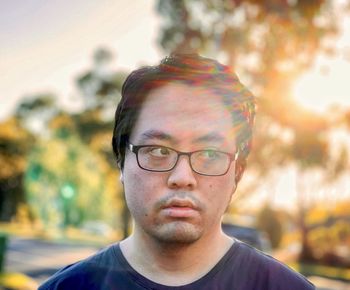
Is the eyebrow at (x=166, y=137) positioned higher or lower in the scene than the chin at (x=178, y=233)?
higher

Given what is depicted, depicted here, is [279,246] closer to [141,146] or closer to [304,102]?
[304,102]

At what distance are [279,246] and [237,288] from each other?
39.6 m

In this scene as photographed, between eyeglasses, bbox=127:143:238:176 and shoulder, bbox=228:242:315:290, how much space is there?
0.31 m

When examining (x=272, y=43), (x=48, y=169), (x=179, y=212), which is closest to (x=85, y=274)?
(x=179, y=212)

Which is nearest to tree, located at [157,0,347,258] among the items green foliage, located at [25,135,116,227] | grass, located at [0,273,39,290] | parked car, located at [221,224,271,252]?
parked car, located at [221,224,271,252]

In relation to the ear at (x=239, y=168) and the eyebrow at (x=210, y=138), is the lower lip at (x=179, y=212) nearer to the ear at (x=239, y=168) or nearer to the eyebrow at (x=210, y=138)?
the eyebrow at (x=210, y=138)

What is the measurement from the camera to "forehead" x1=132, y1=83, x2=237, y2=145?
1755mm

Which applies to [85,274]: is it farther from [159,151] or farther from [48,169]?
[48,169]

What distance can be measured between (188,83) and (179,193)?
0.43m

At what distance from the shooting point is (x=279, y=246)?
39750 mm

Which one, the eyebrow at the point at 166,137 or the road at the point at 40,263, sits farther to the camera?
the road at the point at 40,263

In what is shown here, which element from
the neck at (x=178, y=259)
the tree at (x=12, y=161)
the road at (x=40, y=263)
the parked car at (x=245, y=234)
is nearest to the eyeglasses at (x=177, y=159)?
the neck at (x=178, y=259)

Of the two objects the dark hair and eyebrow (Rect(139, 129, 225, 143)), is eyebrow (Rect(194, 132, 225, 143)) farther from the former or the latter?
the dark hair

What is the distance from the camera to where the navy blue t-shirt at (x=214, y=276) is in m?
1.73
